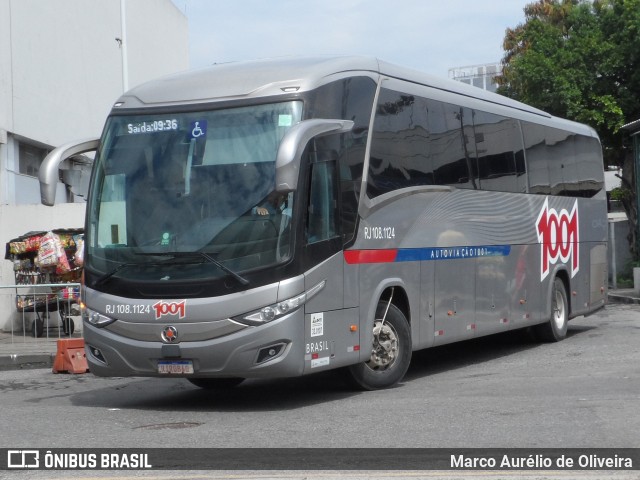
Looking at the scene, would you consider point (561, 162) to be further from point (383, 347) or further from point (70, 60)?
point (70, 60)

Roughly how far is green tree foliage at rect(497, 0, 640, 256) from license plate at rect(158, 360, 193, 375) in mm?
23979

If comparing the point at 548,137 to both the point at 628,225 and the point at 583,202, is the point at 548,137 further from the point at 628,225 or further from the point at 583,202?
the point at 628,225

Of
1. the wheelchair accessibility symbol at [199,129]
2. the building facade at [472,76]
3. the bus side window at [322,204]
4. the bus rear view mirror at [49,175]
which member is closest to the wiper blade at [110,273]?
the bus rear view mirror at [49,175]

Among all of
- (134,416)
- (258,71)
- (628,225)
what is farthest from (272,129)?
(628,225)

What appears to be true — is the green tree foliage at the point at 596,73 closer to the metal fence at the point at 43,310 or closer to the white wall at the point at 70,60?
the white wall at the point at 70,60

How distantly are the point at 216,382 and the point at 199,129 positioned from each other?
11.5ft

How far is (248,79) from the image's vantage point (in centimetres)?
1091

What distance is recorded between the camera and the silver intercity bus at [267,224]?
33.7ft

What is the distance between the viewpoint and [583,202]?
742 inches

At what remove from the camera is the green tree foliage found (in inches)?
1270

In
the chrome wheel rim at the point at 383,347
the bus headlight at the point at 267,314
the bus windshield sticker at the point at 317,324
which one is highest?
the bus headlight at the point at 267,314

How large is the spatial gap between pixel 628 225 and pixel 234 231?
2560 centimetres

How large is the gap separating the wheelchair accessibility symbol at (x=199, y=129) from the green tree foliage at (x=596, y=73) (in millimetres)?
23215

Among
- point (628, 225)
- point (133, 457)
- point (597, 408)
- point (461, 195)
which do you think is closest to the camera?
point (133, 457)
